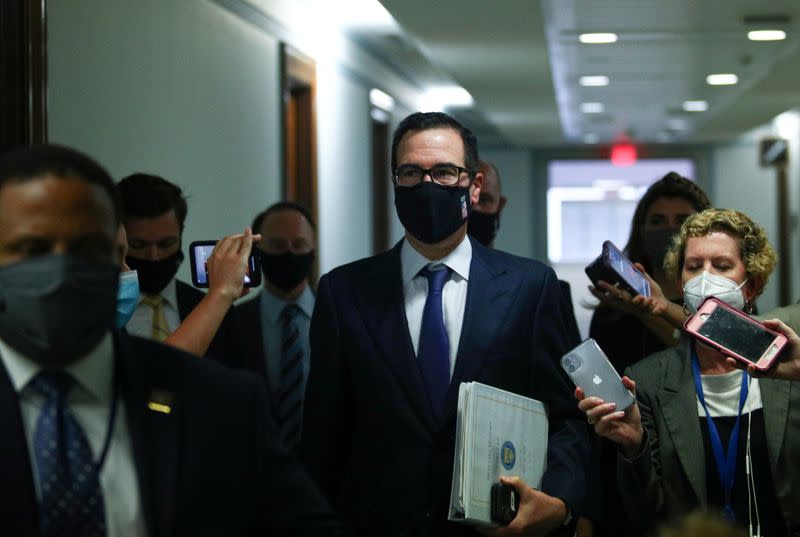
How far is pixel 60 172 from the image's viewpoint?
5.52 feet

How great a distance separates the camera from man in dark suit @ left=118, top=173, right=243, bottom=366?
3.43 meters

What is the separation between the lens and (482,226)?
468cm

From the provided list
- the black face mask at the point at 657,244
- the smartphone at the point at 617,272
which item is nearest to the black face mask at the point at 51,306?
the smartphone at the point at 617,272

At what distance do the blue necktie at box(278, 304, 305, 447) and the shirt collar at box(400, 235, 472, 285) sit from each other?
150 cm

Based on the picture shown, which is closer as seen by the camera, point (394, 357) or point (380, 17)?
point (394, 357)

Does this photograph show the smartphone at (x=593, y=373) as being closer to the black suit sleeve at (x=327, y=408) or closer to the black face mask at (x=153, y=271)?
the black suit sleeve at (x=327, y=408)

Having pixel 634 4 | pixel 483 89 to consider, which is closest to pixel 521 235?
pixel 483 89

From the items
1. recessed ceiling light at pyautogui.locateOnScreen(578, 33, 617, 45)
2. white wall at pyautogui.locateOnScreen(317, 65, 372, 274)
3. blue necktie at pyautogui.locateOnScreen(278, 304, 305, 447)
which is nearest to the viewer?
blue necktie at pyautogui.locateOnScreen(278, 304, 305, 447)

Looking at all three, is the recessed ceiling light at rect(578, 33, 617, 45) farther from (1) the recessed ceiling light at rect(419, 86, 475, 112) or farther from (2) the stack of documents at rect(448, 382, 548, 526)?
(2) the stack of documents at rect(448, 382, 548, 526)

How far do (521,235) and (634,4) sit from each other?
10348 millimetres

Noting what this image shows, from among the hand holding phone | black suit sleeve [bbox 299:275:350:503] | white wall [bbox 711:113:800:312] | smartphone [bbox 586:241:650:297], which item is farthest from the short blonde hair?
white wall [bbox 711:113:800:312]

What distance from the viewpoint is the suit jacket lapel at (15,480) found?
5.25ft

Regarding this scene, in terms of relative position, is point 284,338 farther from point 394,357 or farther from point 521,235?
point 521,235

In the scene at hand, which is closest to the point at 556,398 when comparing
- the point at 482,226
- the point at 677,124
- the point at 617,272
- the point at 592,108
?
the point at 617,272
